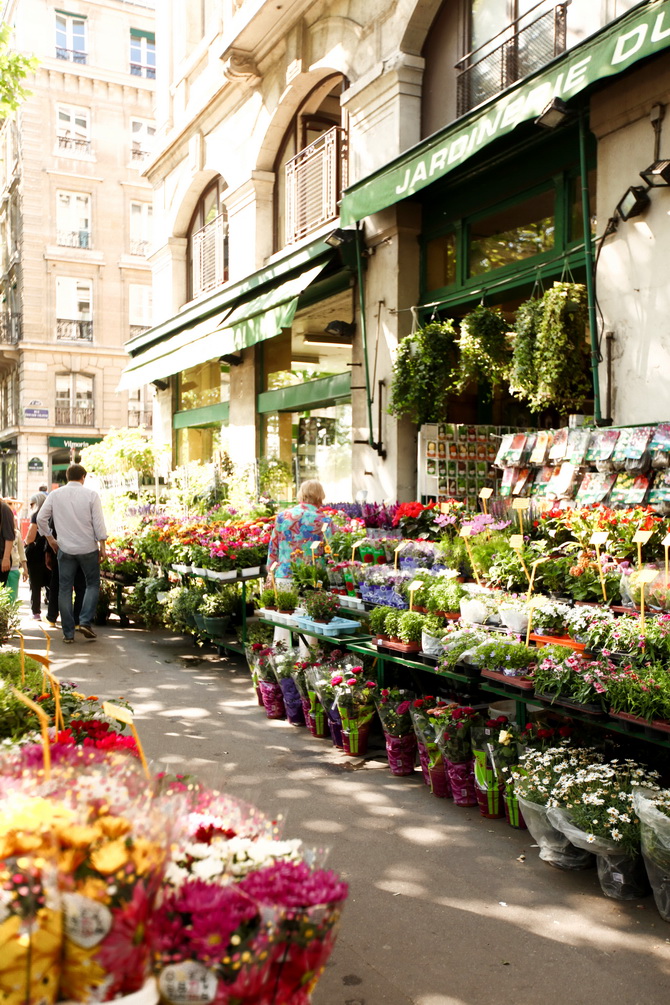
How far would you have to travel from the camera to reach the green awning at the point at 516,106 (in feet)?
19.9

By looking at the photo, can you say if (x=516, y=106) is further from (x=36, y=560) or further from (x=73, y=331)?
(x=73, y=331)

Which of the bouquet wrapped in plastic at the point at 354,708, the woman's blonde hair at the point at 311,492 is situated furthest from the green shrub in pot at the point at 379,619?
the woman's blonde hair at the point at 311,492

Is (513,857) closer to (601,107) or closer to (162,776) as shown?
(162,776)

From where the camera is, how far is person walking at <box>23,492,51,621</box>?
37.8ft

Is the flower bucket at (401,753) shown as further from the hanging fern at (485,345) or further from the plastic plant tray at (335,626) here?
the hanging fern at (485,345)

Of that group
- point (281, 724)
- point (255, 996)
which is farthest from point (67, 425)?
point (255, 996)

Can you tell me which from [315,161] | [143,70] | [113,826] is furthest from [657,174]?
Result: [143,70]

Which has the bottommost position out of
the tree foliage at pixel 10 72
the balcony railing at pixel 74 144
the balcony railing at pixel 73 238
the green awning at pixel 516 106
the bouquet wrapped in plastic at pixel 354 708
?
the bouquet wrapped in plastic at pixel 354 708

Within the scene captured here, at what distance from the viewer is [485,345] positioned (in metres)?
8.09

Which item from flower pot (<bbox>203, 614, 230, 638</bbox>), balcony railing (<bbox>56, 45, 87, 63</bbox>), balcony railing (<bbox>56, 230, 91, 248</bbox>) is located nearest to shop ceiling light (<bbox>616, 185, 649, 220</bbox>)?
flower pot (<bbox>203, 614, 230, 638</bbox>)

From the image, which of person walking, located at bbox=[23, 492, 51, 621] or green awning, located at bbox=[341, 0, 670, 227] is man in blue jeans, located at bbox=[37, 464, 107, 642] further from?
green awning, located at bbox=[341, 0, 670, 227]

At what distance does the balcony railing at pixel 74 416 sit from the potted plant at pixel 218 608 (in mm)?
27481

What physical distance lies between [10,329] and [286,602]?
32.9m

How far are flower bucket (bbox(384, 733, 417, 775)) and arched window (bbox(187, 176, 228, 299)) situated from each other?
1189 cm
